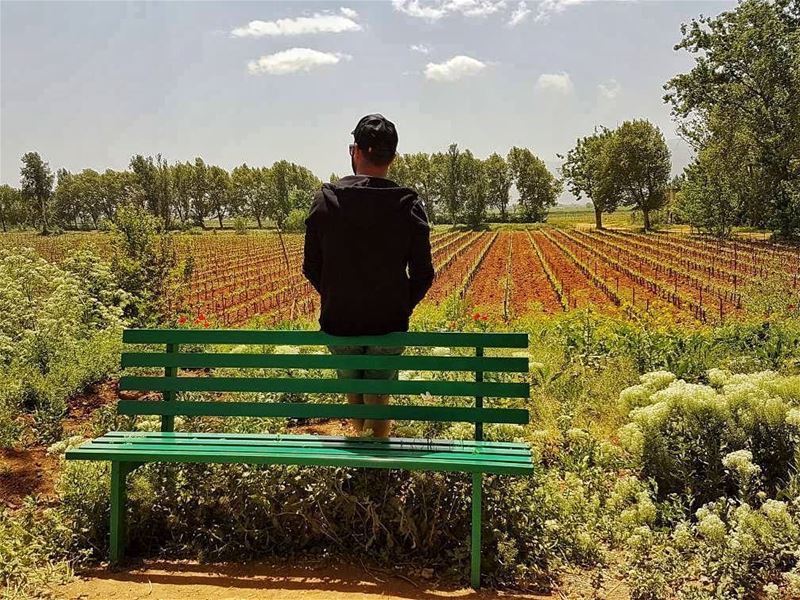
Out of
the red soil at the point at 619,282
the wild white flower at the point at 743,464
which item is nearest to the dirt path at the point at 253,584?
the wild white flower at the point at 743,464

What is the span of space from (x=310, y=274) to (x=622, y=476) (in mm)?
2294

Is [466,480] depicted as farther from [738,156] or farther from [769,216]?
[769,216]

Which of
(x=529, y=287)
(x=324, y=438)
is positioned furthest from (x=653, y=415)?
(x=529, y=287)

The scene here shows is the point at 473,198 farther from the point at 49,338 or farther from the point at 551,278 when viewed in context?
the point at 49,338

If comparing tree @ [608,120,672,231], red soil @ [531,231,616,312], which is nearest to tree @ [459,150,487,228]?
tree @ [608,120,672,231]

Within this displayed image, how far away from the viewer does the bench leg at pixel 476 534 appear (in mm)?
2746

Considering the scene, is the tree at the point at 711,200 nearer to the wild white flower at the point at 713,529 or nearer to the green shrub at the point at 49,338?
the green shrub at the point at 49,338

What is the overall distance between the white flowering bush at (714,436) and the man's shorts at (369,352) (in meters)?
1.49

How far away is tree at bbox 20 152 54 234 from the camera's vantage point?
212ft

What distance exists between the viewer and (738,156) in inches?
1020

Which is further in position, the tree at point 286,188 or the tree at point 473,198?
the tree at point 473,198

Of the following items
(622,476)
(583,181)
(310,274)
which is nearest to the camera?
(310,274)

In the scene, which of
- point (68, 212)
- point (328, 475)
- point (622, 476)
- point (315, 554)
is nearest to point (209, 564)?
point (315, 554)

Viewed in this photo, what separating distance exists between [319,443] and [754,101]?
2731cm
